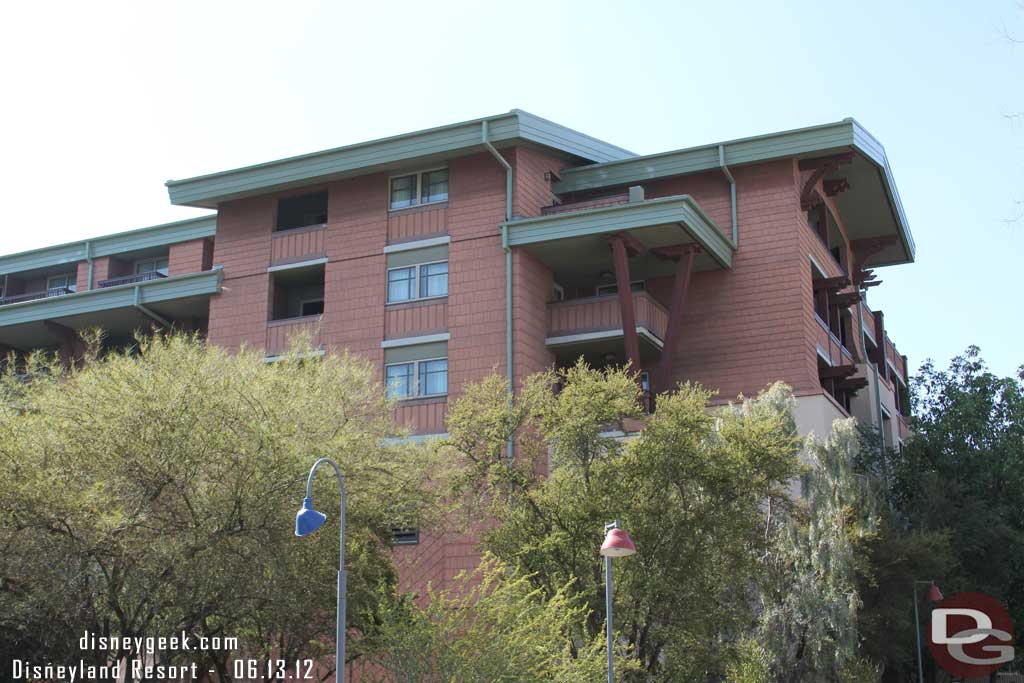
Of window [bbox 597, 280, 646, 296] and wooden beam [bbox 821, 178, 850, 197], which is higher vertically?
wooden beam [bbox 821, 178, 850, 197]

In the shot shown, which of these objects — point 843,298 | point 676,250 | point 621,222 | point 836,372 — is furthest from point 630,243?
point 843,298

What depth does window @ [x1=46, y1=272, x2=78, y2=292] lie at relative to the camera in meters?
46.7

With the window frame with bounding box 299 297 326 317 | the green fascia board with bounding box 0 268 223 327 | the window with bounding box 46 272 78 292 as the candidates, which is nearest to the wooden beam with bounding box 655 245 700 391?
the window frame with bounding box 299 297 326 317

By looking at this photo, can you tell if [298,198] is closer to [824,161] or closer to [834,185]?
[824,161]

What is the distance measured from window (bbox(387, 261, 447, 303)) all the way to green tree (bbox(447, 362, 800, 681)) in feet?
33.3

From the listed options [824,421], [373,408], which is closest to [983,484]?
[824,421]

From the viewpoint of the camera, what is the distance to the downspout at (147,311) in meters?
39.6

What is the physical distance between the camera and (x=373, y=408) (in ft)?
87.1

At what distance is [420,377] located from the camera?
1369 inches

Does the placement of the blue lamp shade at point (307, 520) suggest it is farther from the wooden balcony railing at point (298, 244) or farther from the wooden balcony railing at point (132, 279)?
the wooden balcony railing at point (132, 279)

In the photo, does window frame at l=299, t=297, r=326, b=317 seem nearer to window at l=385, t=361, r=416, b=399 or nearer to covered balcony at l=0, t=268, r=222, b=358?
covered balcony at l=0, t=268, r=222, b=358

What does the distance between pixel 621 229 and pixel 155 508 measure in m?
16.5

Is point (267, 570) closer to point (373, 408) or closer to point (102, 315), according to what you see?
point (373, 408)

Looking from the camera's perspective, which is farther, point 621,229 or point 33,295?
point 33,295
